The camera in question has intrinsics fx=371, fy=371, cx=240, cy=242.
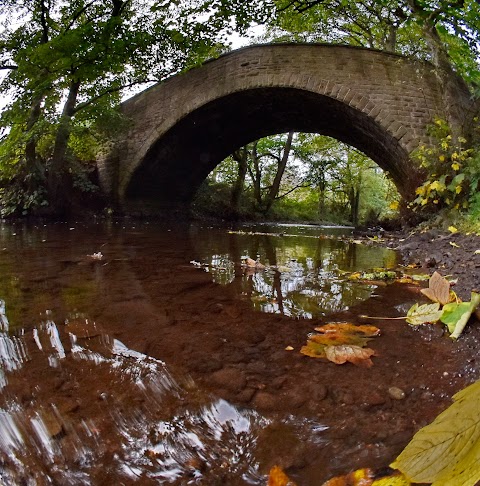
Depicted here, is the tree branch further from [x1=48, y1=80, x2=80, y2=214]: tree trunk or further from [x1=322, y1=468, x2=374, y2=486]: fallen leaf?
[x1=322, y1=468, x2=374, y2=486]: fallen leaf

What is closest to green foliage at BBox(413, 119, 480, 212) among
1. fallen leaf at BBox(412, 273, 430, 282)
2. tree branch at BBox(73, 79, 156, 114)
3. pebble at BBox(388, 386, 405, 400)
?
fallen leaf at BBox(412, 273, 430, 282)

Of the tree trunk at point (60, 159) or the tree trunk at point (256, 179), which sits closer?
the tree trunk at point (60, 159)

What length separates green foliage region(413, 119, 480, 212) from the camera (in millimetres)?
5008

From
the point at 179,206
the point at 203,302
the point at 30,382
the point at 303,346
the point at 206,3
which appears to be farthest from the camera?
the point at 179,206

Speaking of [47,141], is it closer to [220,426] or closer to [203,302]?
[203,302]

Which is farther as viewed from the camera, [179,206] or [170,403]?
[179,206]

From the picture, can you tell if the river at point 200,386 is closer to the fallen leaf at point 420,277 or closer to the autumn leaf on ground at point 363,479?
the autumn leaf on ground at point 363,479

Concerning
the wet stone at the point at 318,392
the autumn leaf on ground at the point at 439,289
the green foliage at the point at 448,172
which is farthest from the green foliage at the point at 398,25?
the wet stone at the point at 318,392

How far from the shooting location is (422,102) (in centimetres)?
699

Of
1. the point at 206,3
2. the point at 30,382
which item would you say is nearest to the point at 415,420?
the point at 30,382

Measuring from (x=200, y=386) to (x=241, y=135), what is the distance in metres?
10.6

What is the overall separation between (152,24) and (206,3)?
137 cm

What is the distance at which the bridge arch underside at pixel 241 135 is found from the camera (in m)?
7.94

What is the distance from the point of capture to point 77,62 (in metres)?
7.67
